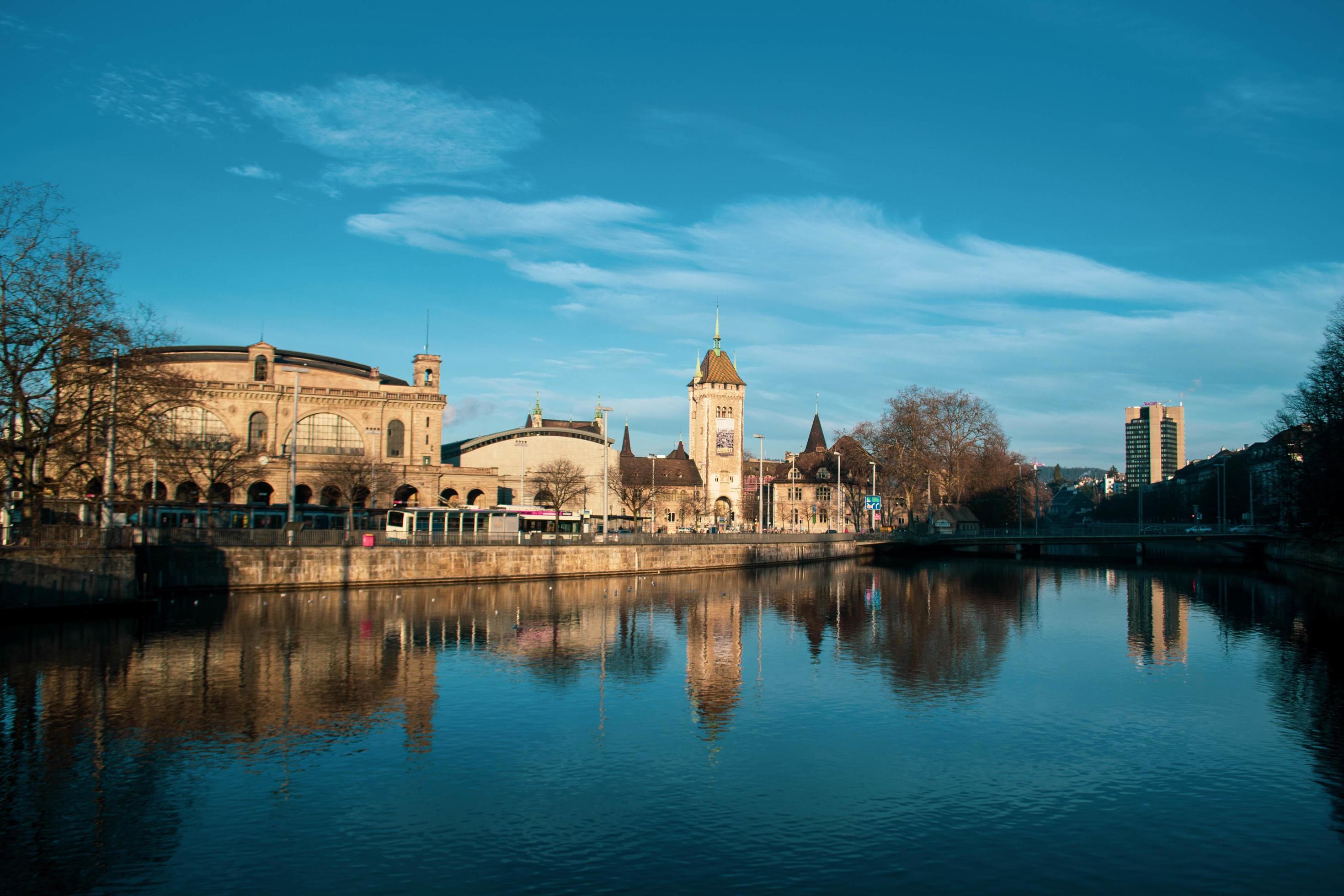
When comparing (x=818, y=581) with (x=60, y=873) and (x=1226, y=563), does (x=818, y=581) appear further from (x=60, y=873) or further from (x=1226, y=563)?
(x=60, y=873)

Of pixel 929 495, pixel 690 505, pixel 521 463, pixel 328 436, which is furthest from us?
pixel 690 505

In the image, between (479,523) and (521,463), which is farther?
(521,463)

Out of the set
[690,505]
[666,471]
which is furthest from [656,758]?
[666,471]

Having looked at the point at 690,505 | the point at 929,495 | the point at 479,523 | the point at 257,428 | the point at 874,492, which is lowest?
the point at 479,523

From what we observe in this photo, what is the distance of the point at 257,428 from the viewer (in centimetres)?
9894

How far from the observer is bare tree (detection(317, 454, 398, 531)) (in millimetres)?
87938

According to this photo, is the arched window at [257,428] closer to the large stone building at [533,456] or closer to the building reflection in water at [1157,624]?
the large stone building at [533,456]

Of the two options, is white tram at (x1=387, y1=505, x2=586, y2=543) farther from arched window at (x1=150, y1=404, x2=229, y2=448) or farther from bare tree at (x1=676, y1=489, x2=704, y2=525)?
bare tree at (x1=676, y1=489, x2=704, y2=525)

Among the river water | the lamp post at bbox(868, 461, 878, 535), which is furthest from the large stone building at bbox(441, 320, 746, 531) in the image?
the river water

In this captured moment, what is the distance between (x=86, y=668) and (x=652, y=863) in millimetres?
23561

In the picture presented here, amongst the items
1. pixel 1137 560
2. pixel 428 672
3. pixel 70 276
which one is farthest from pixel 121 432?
pixel 1137 560

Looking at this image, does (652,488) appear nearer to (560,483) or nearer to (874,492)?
(560,483)

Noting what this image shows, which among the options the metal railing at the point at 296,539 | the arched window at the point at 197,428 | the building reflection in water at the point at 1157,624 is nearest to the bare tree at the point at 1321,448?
the building reflection in water at the point at 1157,624

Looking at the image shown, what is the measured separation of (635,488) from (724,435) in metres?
30.6
